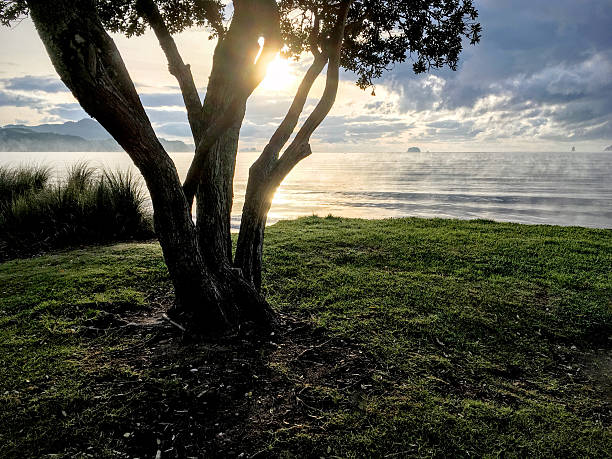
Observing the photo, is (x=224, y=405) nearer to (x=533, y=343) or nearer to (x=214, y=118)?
(x=214, y=118)

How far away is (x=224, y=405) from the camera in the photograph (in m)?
3.28

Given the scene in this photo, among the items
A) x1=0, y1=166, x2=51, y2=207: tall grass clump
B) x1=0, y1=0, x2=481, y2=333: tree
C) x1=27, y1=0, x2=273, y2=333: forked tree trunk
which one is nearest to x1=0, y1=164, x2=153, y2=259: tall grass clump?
x1=0, y1=166, x2=51, y2=207: tall grass clump

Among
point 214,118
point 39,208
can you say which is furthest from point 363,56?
point 39,208

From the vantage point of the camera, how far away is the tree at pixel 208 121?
2.98 m

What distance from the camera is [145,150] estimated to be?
346 cm

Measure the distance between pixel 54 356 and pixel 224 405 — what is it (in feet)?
6.63

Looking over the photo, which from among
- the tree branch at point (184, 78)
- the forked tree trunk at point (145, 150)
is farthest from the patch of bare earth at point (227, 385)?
the tree branch at point (184, 78)

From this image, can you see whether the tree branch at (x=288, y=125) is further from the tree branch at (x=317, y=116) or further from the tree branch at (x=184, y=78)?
the tree branch at (x=184, y=78)

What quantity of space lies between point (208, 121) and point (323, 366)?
2911 millimetres

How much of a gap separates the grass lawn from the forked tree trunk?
0.43 meters

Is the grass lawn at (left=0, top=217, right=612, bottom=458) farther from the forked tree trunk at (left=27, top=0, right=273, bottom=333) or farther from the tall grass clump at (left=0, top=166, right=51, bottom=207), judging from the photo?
the tall grass clump at (left=0, top=166, right=51, bottom=207)

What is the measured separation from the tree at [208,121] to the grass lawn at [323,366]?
2.34ft

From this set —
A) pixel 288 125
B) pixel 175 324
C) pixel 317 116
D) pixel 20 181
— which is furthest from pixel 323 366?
pixel 20 181

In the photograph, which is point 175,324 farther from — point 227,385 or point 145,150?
point 145,150
